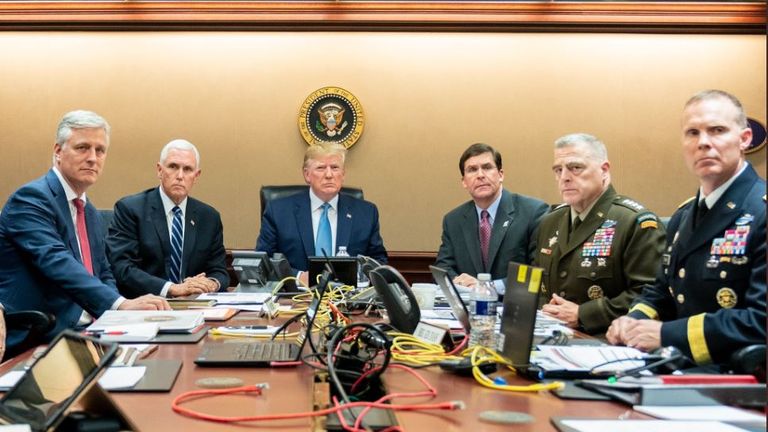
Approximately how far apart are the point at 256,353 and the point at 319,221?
111 inches

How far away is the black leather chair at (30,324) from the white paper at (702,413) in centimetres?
229

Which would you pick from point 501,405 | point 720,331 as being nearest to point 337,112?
point 720,331

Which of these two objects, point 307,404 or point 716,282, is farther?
point 716,282

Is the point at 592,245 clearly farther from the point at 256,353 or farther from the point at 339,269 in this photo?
the point at 256,353

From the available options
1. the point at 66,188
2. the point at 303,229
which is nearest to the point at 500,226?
the point at 303,229

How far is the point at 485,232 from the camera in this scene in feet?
14.7

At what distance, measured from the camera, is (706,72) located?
5.98 metres

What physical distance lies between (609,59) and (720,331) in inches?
167

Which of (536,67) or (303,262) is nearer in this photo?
(303,262)

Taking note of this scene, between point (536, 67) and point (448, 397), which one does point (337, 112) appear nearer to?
point (536, 67)

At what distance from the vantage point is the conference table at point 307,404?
1341 millimetres

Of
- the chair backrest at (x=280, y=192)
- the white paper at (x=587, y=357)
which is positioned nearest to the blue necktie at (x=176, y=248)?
the chair backrest at (x=280, y=192)

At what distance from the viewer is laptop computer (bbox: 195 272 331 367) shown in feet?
6.14

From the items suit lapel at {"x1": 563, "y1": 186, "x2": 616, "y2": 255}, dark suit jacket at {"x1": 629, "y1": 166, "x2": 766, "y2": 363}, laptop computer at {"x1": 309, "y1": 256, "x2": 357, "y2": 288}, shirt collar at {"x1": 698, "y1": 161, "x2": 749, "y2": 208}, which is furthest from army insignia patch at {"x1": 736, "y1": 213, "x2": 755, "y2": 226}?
laptop computer at {"x1": 309, "y1": 256, "x2": 357, "y2": 288}
